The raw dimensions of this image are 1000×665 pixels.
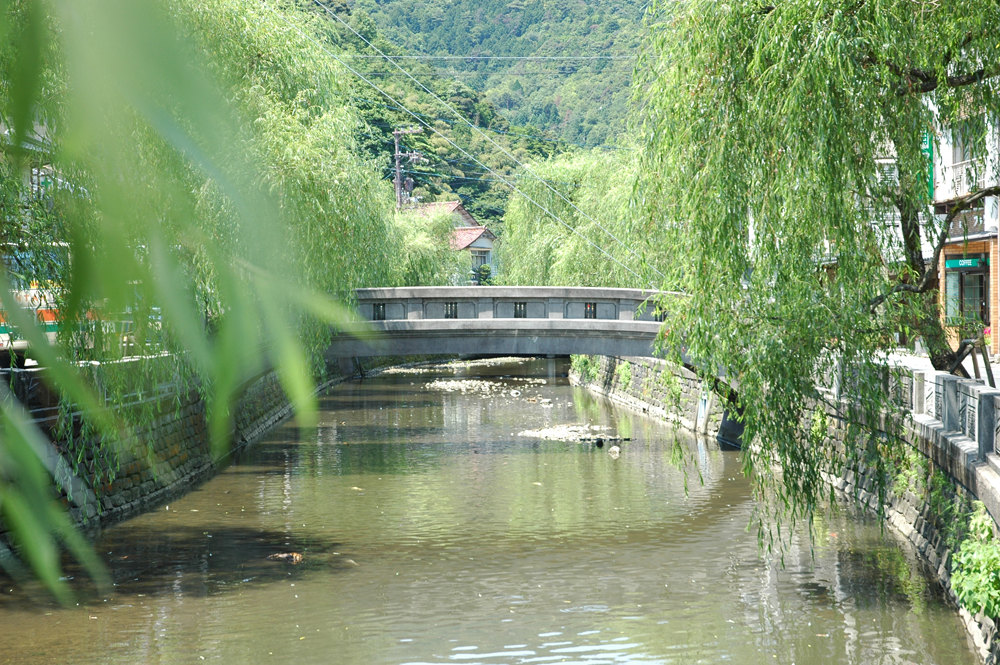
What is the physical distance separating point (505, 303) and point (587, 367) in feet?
49.7

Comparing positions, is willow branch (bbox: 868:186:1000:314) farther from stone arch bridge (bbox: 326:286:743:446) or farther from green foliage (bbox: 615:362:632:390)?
green foliage (bbox: 615:362:632:390)

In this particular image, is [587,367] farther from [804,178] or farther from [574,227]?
[804,178]

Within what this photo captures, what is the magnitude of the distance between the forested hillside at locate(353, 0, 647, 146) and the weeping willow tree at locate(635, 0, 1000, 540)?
307 feet

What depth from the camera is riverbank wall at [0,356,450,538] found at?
12.3 meters

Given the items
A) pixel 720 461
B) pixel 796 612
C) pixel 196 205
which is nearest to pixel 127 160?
pixel 196 205

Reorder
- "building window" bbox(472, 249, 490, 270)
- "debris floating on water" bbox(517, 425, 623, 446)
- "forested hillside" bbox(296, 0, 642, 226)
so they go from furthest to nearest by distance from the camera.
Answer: "forested hillside" bbox(296, 0, 642, 226) < "building window" bbox(472, 249, 490, 270) < "debris floating on water" bbox(517, 425, 623, 446)

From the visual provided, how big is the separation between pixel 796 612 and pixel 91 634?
7193 millimetres

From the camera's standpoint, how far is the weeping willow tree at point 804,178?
8.81m

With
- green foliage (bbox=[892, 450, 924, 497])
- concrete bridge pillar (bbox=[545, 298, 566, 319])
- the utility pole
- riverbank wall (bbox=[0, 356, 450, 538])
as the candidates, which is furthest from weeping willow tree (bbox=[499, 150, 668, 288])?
green foliage (bbox=[892, 450, 924, 497])

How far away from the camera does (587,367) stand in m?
36.7

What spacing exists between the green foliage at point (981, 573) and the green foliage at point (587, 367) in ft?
88.2

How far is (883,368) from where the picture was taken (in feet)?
33.1

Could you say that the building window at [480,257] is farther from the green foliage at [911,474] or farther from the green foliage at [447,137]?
the green foliage at [911,474]

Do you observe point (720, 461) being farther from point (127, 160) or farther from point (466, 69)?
point (466, 69)
